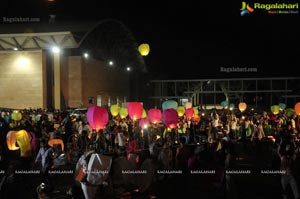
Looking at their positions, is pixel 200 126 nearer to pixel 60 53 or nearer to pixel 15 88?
pixel 60 53

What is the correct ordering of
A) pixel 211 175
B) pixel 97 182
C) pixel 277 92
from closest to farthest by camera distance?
pixel 97 182, pixel 211 175, pixel 277 92

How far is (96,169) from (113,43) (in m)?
23.3

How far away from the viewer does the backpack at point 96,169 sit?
5898 mm

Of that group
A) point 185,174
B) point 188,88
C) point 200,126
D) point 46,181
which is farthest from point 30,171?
point 188,88

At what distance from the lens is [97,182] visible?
5.94 metres

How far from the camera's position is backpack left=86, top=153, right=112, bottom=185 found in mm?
5898

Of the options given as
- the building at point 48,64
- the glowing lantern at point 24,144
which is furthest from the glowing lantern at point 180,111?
the building at point 48,64

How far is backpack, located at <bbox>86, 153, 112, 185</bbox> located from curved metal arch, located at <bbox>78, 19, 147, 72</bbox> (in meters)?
16.3

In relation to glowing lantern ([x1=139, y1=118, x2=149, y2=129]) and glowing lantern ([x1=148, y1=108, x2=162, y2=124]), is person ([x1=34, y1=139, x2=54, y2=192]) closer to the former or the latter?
glowing lantern ([x1=148, y1=108, x2=162, y2=124])

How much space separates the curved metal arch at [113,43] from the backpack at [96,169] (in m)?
16.3

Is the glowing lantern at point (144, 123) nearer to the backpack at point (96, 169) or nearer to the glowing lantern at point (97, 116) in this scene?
the glowing lantern at point (97, 116)

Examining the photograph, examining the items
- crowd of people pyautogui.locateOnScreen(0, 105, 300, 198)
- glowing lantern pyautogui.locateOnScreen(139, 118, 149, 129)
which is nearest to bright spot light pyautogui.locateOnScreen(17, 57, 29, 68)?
crowd of people pyautogui.locateOnScreen(0, 105, 300, 198)

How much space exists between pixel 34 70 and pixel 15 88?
5.73ft

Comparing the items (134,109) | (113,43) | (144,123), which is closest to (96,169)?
(134,109)
